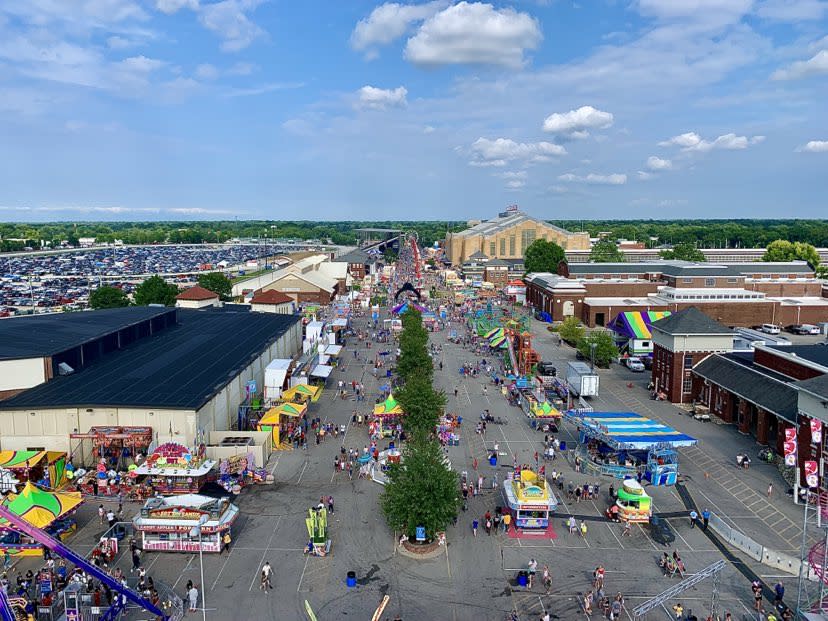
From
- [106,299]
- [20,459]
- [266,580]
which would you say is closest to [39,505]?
[20,459]

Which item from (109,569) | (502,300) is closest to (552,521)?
(109,569)

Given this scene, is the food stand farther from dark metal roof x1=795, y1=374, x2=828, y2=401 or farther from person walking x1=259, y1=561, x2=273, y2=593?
person walking x1=259, y1=561, x2=273, y2=593

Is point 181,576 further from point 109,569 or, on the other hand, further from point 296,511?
point 296,511

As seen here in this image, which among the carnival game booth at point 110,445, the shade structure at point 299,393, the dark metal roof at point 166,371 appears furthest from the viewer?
the shade structure at point 299,393

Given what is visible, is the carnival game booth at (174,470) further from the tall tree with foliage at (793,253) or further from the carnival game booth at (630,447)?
the tall tree with foliage at (793,253)

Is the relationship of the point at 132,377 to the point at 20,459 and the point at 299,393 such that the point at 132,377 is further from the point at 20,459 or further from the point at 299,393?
the point at 299,393

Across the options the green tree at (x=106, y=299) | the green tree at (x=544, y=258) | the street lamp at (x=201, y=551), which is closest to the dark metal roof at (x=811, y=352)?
the street lamp at (x=201, y=551)
